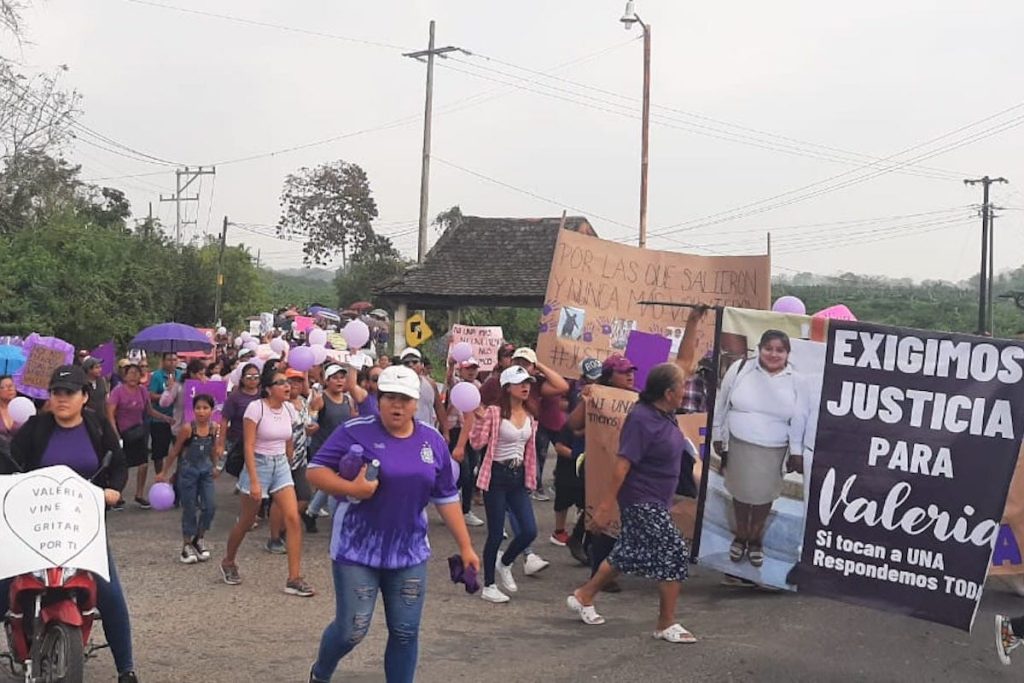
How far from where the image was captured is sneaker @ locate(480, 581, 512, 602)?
8055mm

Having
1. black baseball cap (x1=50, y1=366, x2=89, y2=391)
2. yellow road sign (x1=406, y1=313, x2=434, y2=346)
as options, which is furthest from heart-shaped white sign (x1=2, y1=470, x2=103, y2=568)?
yellow road sign (x1=406, y1=313, x2=434, y2=346)

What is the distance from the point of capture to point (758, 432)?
6.66 meters

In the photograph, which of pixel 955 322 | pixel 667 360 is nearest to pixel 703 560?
pixel 667 360

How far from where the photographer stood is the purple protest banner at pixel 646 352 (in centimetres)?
968

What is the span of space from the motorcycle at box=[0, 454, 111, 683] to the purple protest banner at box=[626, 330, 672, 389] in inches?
215

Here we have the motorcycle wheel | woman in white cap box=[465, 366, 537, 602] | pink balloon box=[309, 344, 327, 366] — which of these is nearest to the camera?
the motorcycle wheel

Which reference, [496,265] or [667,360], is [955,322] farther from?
[667,360]

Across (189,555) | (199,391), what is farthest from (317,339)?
(189,555)

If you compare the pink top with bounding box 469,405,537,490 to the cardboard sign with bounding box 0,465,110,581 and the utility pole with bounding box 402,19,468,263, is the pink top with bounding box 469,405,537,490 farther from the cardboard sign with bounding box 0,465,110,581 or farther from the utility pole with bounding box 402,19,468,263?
the utility pole with bounding box 402,19,468,263

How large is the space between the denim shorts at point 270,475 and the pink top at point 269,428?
0.05 metres

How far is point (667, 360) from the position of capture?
31.7 feet

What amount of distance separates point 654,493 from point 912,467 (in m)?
1.55

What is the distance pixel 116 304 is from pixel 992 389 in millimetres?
22762

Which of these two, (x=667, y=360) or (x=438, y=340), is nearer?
(x=667, y=360)
